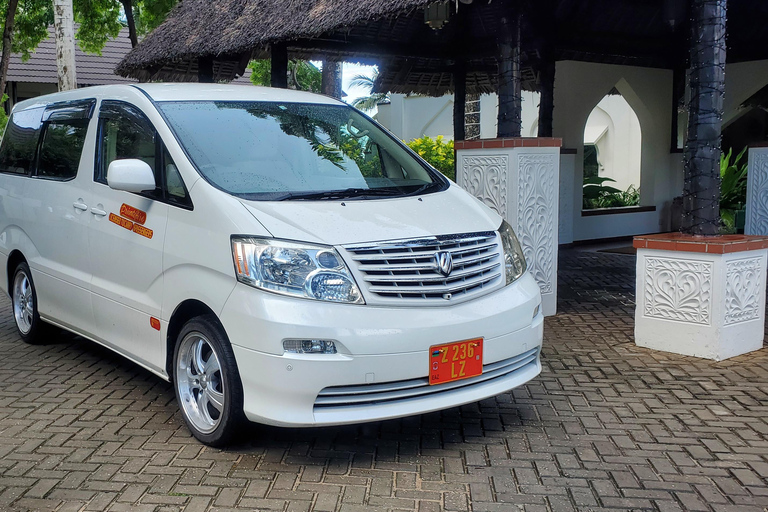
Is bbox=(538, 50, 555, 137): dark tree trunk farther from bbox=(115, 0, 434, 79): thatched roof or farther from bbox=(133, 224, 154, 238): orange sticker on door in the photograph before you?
bbox=(133, 224, 154, 238): orange sticker on door

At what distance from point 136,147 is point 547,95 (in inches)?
322

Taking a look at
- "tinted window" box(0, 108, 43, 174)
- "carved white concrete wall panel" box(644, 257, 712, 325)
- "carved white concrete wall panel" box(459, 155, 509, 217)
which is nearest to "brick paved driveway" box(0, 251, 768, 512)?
"carved white concrete wall panel" box(644, 257, 712, 325)

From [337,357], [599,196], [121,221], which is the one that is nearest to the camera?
[337,357]

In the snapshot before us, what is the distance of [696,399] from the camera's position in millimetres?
4945

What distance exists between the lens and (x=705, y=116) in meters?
5.98

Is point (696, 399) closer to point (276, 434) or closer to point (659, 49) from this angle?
point (276, 434)

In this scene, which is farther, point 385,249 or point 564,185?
point 564,185

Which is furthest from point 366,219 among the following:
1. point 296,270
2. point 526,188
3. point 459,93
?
point 459,93

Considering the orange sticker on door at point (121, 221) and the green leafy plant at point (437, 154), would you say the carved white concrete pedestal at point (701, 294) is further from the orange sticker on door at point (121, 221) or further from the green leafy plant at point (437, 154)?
the green leafy plant at point (437, 154)

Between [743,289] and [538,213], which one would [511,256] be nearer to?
[743,289]

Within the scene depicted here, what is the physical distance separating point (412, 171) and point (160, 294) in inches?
70.6

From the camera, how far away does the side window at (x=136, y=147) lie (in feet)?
14.2

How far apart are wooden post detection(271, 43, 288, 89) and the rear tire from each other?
505 centimetres

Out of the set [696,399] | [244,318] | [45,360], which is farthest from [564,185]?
[244,318]
